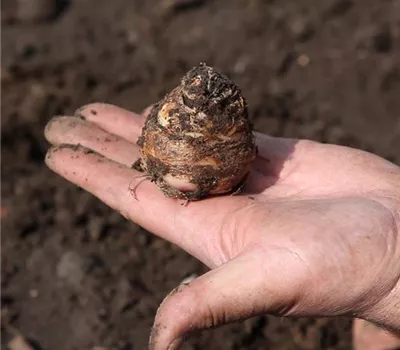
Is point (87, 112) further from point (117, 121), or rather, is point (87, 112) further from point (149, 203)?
point (149, 203)

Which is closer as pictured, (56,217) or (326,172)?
(326,172)

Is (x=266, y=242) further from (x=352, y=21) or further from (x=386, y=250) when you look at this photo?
(x=352, y=21)

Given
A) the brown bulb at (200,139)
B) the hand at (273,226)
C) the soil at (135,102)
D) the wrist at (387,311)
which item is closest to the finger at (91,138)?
the hand at (273,226)

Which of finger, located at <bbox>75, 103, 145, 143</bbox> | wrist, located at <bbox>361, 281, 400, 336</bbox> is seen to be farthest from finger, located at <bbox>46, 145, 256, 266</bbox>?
wrist, located at <bbox>361, 281, 400, 336</bbox>

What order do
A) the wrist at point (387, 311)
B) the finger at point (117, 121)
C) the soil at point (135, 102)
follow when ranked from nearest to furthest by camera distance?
the wrist at point (387, 311)
the finger at point (117, 121)
the soil at point (135, 102)

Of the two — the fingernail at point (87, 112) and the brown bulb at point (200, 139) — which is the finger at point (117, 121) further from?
the brown bulb at point (200, 139)

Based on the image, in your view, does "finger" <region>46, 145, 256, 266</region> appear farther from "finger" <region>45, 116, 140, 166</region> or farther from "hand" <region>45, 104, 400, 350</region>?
"finger" <region>45, 116, 140, 166</region>

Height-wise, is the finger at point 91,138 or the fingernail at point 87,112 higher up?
the fingernail at point 87,112

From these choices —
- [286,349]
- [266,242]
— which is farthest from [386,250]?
[286,349]
